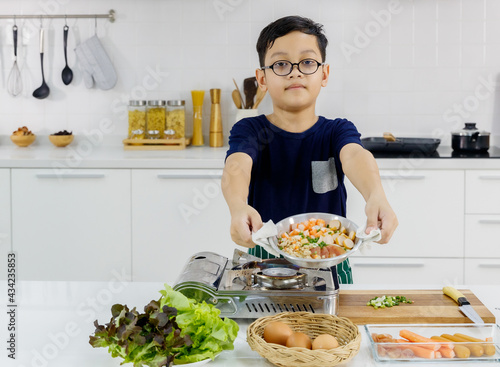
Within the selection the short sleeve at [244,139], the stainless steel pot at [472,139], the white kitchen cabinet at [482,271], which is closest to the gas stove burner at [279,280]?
the short sleeve at [244,139]

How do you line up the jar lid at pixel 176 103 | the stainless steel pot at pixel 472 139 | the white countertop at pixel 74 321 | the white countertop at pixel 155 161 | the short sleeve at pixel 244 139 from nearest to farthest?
the white countertop at pixel 74 321, the short sleeve at pixel 244 139, the white countertop at pixel 155 161, the stainless steel pot at pixel 472 139, the jar lid at pixel 176 103

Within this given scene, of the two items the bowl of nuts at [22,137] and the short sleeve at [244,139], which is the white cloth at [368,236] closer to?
the short sleeve at [244,139]

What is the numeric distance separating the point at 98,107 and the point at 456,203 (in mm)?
1974

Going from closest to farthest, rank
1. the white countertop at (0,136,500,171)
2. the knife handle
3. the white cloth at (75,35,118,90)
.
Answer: the knife handle, the white countertop at (0,136,500,171), the white cloth at (75,35,118,90)

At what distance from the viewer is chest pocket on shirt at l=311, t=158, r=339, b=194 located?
6.52 ft

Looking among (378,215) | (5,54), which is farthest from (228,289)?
(5,54)

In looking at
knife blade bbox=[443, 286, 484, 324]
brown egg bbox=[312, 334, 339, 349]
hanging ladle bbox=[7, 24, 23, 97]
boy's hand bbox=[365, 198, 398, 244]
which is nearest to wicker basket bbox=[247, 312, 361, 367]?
brown egg bbox=[312, 334, 339, 349]

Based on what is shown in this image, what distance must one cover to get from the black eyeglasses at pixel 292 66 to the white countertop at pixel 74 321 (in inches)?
23.4

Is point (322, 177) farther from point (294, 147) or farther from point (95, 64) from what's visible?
point (95, 64)

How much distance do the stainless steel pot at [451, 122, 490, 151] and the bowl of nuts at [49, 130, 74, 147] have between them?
202 cm

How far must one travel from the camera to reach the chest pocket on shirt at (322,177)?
199cm

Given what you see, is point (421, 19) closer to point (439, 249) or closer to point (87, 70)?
point (439, 249)

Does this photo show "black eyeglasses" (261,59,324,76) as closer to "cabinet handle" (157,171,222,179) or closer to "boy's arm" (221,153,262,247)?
"boy's arm" (221,153,262,247)

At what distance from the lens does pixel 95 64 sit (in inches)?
142
